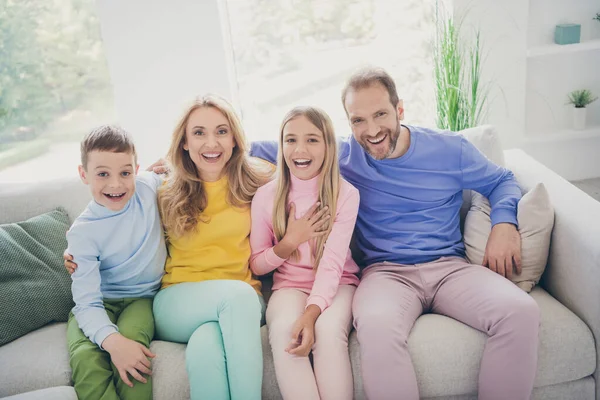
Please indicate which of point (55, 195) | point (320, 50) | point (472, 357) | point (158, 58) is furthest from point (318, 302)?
point (320, 50)

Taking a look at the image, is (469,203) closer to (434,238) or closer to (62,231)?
(434,238)

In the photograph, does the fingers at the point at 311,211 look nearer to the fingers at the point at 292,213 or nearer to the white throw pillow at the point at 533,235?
the fingers at the point at 292,213

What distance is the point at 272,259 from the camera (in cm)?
204

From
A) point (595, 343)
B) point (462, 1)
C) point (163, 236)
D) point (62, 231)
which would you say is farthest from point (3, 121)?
point (595, 343)

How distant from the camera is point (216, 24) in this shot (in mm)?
3330

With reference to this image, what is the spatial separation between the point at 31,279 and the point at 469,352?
55.7 inches

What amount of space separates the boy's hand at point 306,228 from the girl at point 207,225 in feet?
0.58

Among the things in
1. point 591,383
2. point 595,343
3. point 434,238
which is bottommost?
point 591,383

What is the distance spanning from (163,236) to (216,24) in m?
1.63

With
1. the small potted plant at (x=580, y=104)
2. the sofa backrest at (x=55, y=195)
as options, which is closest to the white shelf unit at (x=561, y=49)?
the small potted plant at (x=580, y=104)

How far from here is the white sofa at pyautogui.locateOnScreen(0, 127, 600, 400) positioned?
180 centimetres

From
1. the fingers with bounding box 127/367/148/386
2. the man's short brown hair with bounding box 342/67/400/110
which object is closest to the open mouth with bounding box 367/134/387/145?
the man's short brown hair with bounding box 342/67/400/110

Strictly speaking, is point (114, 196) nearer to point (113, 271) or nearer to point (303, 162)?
point (113, 271)

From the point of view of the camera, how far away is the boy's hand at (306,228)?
2010 mm
